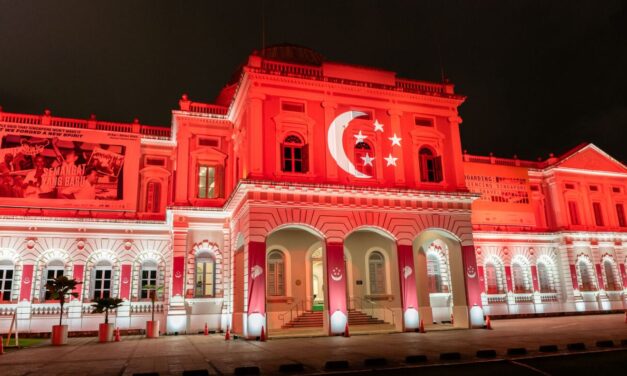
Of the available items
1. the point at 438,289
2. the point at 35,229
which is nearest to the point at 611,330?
the point at 438,289

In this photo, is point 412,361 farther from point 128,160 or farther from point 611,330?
point 128,160

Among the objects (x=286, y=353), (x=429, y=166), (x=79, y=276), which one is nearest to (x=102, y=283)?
(x=79, y=276)

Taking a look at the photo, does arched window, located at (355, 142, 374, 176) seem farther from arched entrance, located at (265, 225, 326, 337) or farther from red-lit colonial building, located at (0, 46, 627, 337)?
arched entrance, located at (265, 225, 326, 337)

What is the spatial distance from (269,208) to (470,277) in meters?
9.77

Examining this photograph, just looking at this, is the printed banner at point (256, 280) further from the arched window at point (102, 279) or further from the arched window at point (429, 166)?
the arched window at point (102, 279)

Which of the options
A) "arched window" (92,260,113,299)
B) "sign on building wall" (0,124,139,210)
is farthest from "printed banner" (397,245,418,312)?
"arched window" (92,260,113,299)

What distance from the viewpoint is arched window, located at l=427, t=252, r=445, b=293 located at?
29505 millimetres

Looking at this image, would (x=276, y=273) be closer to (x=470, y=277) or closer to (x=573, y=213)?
(x=470, y=277)

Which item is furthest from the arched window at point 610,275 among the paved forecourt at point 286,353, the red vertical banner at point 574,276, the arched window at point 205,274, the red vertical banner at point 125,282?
the red vertical banner at point 125,282

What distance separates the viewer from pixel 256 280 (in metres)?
18.7

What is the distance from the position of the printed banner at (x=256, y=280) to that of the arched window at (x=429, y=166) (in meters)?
8.92

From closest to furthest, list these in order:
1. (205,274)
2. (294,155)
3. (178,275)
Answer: (294,155) → (178,275) → (205,274)

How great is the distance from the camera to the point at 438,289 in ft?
96.9

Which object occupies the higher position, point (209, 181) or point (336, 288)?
point (209, 181)
